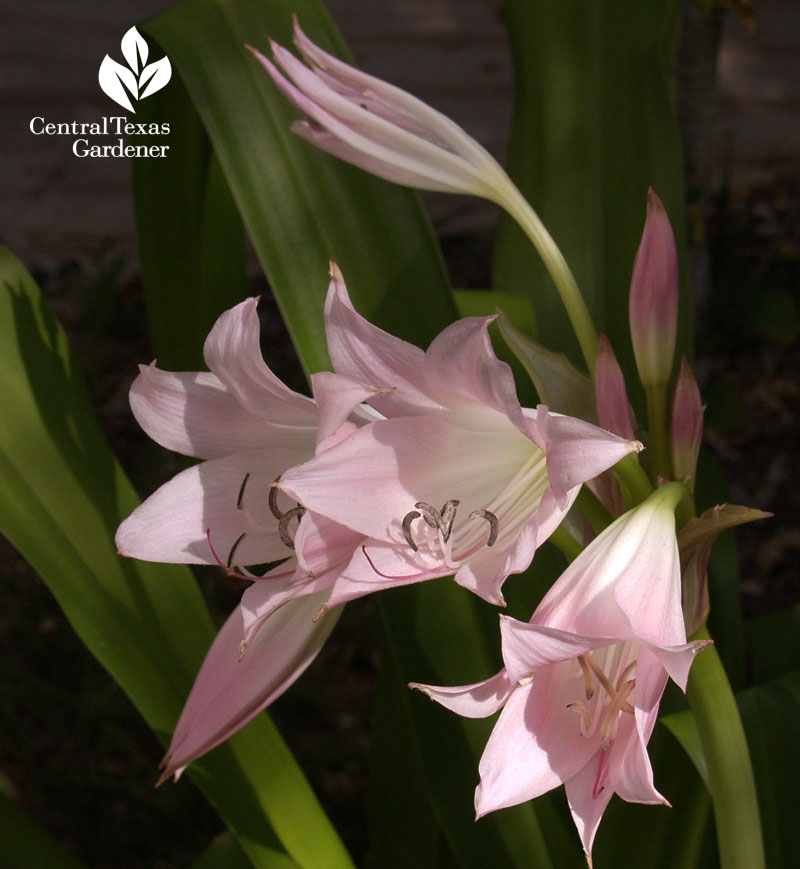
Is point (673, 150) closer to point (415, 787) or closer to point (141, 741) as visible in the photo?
point (415, 787)

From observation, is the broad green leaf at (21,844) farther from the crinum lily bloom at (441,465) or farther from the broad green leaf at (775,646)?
the broad green leaf at (775,646)

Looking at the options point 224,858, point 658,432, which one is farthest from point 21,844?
point 658,432

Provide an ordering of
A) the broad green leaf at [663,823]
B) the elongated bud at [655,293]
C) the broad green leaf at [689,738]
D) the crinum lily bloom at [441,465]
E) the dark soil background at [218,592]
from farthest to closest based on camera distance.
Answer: the dark soil background at [218,592] → the broad green leaf at [663,823] → the broad green leaf at [689,738] → the elongated bud at [655,293] → the crinum lily bloom at [441,465]

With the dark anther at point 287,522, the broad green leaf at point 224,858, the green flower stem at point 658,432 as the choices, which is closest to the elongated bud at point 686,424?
the green flower stem at point 658,432

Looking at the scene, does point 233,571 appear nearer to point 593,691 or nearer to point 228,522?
point 228,522

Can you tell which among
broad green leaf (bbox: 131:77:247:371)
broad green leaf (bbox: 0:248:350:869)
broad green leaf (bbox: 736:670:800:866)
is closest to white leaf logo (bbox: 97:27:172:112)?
broad green leaf (bbox: 131:77:247:371)

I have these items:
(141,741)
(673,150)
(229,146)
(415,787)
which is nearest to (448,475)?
(229,146)
